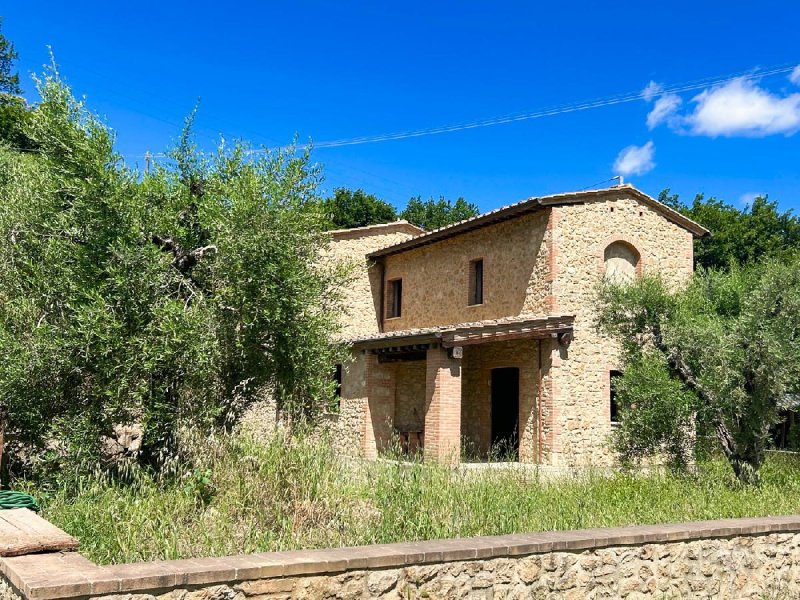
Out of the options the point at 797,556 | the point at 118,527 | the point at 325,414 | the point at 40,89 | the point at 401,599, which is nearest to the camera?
the point at 401,599

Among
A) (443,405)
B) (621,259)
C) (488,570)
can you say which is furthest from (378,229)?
(488,570)

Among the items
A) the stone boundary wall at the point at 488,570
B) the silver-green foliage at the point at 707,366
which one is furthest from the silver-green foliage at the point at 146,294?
the silver-green foliage at the point at 707,366

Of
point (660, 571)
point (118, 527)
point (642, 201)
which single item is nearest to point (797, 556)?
point (660, 571)

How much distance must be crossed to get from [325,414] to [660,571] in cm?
492

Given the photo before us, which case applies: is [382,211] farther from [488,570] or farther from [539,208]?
[488,570]

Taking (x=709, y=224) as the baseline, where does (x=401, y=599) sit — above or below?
below

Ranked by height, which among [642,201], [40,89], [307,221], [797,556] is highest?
[642,201]

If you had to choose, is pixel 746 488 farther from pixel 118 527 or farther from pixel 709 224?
pixel 709 224

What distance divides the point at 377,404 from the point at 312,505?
1084 cm

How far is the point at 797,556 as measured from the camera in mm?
6059

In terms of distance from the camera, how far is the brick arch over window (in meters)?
15.6

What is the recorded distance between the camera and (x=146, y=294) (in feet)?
24.2

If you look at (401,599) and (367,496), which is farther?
(367,496)

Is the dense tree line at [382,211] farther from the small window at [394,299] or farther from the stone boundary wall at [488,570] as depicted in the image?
the stone boundary wall at [488,570]
